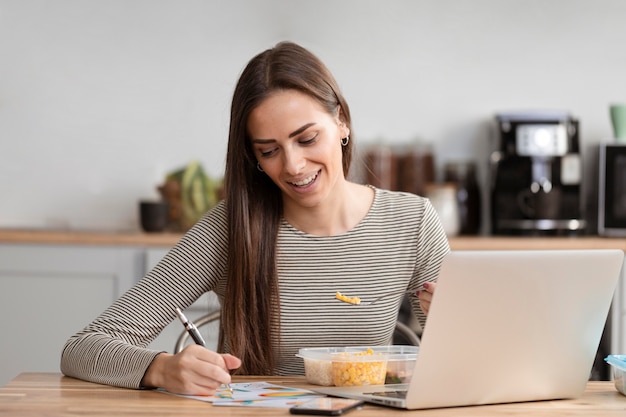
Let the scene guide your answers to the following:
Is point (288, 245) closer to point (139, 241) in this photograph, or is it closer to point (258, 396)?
point (258, 396)

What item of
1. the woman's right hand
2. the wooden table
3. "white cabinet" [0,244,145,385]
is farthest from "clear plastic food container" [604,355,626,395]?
"white cabinet" [0,244,145,385]

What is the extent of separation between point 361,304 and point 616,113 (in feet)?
6.33

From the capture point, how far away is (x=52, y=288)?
3.24 m

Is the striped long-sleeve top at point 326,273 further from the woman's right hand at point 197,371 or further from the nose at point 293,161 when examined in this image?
the woman's right hand at point 197,371

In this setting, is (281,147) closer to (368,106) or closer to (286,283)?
(286,283)

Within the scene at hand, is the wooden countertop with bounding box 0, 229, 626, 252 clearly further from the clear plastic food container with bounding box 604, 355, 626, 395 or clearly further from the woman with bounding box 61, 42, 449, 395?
the clear plastic food container with bounding box 604, 355, 626, 395

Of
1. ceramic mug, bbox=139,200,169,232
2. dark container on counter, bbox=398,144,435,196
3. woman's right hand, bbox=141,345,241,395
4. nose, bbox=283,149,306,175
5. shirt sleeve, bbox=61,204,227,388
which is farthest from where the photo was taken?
dark container on counter, bbox=398,144,435,196

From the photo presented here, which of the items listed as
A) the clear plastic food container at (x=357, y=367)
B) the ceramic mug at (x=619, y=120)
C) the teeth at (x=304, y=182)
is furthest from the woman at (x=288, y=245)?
the ceramic mug at (x=619, y=120)

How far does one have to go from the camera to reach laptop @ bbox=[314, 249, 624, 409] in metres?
1.26

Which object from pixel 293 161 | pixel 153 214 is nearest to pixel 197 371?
pixel 293 161

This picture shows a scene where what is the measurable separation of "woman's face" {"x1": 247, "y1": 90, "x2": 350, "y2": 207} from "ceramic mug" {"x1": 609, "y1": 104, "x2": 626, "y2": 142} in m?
1.94

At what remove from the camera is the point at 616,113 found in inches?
136

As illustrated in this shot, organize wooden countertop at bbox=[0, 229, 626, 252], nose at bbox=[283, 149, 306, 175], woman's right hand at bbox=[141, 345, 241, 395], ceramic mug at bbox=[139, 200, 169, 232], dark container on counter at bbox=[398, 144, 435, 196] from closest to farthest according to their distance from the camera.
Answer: woman's right hand at bbox=[141, 345, 241, 395] → nose at bbox=[283, 149, 306, 175] → wooden countertop at bbox=[0, 229, 626, 252] → ceramic mug at bbox=[139, 200, 169, 232] → dark container on counter at bbox=[398, 144, 435, 196]

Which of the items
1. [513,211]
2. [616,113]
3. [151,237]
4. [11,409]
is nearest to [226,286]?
[11,409]
